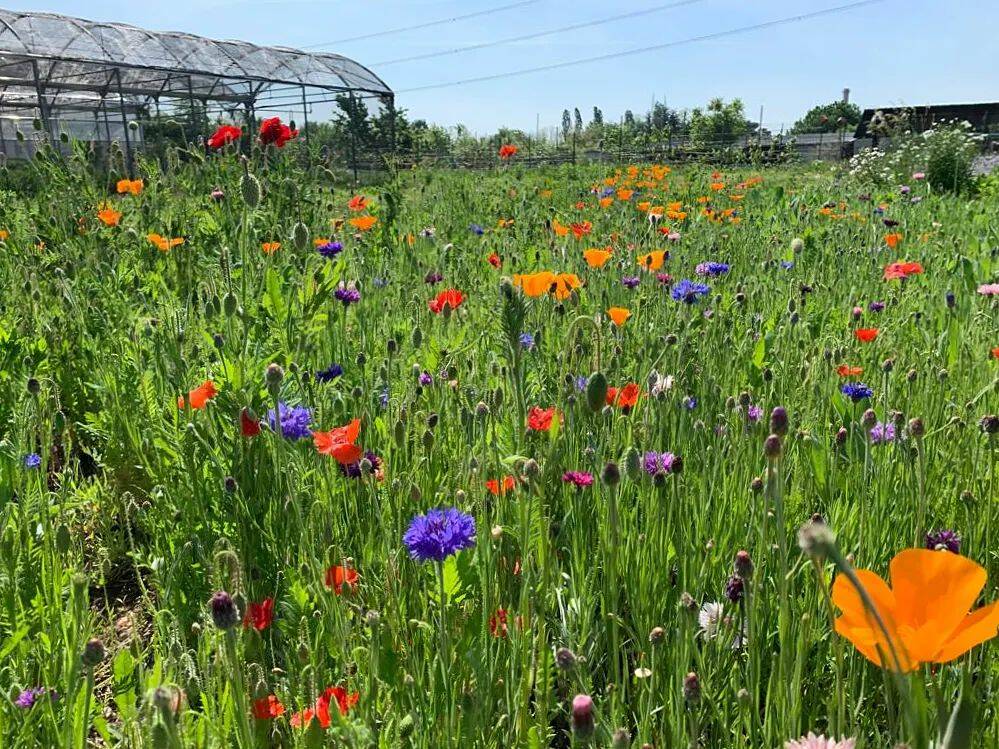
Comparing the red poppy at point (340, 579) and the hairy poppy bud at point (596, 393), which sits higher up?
the hairy poppy bud at point (596, 393)

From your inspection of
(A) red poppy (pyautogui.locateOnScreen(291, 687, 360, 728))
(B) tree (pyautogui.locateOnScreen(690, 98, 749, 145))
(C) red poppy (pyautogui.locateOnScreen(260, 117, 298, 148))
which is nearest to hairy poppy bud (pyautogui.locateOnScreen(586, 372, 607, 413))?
(A) red poppy (pyautogui.locateOnScreen(291, 687, 360, 728))

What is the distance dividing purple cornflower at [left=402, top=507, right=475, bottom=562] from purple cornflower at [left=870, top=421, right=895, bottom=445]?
3.10ft

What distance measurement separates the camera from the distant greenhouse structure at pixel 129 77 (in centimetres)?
1350

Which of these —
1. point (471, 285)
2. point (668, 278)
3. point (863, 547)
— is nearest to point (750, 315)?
point (668, 278)

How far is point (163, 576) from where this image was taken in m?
1.50

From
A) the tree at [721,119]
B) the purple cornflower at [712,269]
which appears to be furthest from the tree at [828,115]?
the purple cornflower at [712,269]

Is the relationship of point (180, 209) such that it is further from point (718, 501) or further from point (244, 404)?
point (718, 501)

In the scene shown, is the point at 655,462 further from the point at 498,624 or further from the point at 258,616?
the point at 258,616

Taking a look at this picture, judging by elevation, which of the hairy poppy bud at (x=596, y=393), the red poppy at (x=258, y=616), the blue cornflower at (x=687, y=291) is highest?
the blue cornflower at (x=687, y=291)

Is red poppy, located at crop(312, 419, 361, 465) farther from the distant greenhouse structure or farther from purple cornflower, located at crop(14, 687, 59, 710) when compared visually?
the distant greenhouse structure

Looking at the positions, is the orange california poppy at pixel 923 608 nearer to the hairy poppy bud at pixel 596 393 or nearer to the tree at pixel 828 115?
the hairy poppy bud at pixel 596 393

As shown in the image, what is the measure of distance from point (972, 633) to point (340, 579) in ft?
2.95

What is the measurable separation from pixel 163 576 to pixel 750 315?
2140mm

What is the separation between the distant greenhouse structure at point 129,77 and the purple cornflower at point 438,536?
1283 centimetres
